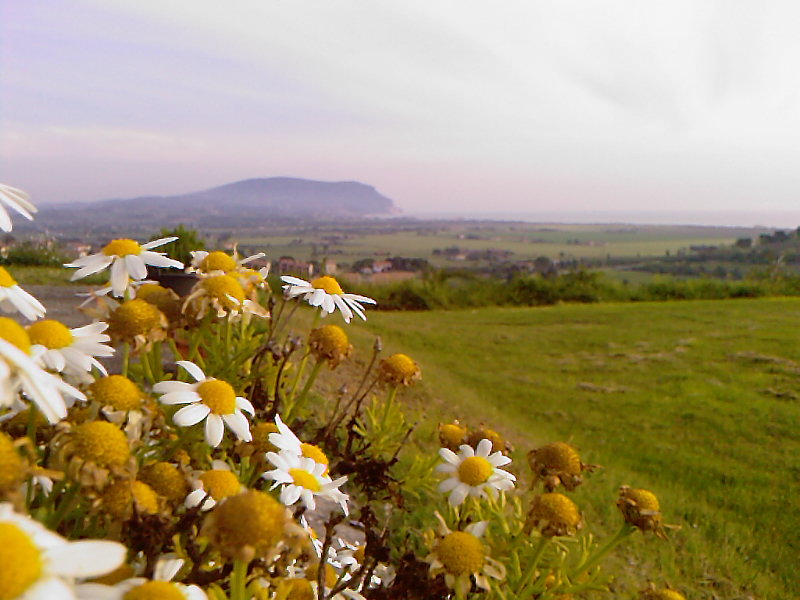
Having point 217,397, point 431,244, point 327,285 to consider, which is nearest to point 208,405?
point 217,397

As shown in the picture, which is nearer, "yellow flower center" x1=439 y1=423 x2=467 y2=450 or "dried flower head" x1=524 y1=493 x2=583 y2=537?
"dried flower head" x1=524 y1=493 x2=583 y2=537

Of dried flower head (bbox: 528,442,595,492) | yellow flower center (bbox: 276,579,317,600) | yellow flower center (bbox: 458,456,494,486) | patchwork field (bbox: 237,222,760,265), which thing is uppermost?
dried flower head (bbox: 528,442,595,492)

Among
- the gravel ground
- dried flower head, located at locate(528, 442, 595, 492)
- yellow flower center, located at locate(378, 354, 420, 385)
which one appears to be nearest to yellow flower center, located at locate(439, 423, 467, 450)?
yellow flower center, located at locate(378, 354, 420, 385)

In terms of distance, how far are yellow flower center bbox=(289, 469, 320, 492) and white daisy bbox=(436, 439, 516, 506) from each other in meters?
0.38

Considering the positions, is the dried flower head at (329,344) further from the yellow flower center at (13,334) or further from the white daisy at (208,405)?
the yellow flower center at (13,334)

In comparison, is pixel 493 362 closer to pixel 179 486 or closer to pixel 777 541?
pixel 777 541

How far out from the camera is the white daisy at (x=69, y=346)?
837mm

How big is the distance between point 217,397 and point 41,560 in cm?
51

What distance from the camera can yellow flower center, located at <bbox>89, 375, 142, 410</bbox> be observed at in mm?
786

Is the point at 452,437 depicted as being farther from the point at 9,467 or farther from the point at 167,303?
the point at 9,467

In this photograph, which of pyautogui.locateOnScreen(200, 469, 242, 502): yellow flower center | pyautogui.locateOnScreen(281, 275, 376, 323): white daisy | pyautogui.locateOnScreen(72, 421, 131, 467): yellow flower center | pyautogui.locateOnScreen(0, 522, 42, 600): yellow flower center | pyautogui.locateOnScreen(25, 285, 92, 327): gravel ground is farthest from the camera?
pyautogui.locateOnScreen(25, 285, 92, 327): gravel ground

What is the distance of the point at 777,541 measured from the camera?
3574 mm

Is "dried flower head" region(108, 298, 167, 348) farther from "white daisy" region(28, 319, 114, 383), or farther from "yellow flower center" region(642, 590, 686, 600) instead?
"yellow flower center" region(642, 590, 686, 600)

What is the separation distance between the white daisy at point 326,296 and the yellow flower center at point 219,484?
1.51ft
